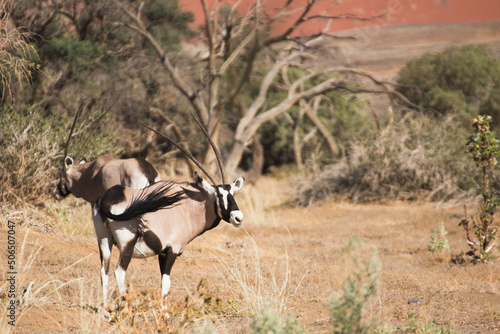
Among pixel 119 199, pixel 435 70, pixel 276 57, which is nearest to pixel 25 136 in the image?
pixel 119 199

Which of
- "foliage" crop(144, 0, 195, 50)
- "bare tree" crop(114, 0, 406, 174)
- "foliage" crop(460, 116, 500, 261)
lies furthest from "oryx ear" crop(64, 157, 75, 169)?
"foliage" crop(144, 0, 195, 50)

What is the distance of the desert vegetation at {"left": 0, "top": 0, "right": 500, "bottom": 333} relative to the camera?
16.4 ft

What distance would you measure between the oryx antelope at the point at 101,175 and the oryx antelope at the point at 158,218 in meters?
1.70

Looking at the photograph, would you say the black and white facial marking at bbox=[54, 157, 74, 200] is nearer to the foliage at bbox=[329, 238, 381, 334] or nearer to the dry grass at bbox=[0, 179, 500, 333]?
the dry grass at bbox=[0, 179, 500, 333]

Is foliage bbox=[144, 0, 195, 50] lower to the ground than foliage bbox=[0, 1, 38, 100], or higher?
lower

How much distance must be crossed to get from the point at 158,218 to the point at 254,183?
575 inches

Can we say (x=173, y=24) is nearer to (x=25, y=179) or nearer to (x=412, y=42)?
(x=25, y=179)

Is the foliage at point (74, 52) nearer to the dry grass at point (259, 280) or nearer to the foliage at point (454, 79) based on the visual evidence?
the dry grass at point (259, 280)

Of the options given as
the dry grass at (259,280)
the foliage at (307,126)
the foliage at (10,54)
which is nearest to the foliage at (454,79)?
the foliage at (307,126)

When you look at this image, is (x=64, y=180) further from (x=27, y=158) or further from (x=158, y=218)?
(x=158, y=218)

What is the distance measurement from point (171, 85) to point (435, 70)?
1529 centimetres

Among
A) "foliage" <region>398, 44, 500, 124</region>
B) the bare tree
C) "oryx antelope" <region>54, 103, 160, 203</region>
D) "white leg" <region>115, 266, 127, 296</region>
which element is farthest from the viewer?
"foliage" <region>398, 44, 500, 124</region>

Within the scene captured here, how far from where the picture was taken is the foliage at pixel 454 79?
24.9 metres

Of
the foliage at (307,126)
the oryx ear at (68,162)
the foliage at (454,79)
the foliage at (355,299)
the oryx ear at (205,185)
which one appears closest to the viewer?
the foliage at (355,299)
